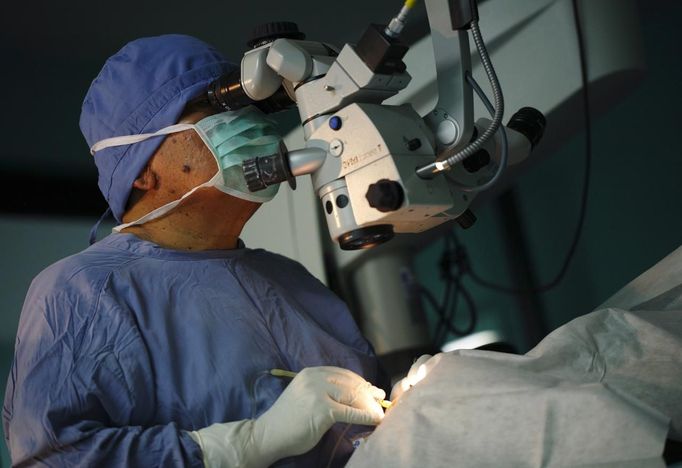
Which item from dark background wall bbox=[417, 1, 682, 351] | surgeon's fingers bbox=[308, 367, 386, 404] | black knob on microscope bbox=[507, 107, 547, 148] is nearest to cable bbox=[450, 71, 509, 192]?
black knob on microscope bbox=[507, 107, 547, 148]

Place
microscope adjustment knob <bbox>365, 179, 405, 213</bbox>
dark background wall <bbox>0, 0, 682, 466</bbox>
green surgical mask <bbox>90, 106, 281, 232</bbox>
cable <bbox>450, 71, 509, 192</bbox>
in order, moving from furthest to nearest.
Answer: dark background wall <bbox>0, 0, 682, 466</bbox>, green surgical mask <bbox>90, 106, 281, 232</bbox>, cable <bbox>450, 71, 509, 192</bbox>, microscope adjustment knob <bbox>365, 179, 405, 213</bbox>

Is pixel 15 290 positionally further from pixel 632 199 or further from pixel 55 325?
pixel 632 199

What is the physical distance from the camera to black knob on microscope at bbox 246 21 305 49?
140 centimetres

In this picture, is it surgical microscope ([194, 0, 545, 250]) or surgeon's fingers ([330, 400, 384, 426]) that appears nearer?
surgical microscope ([194, 0, 545, 250])

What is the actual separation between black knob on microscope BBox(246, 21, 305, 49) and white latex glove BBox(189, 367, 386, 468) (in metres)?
0.54

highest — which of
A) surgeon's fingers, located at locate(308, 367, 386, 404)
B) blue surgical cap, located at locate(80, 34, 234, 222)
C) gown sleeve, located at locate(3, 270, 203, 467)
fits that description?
blue surgical cap, located at locate(80, 34, 234, 222)

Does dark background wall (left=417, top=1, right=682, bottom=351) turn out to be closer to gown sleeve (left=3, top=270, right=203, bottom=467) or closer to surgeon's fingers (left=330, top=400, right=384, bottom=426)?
surgeon's fingers (left=330, top=400, right=384, bottom=426)

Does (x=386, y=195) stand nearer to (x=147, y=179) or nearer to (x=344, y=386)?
(x=344, y=386)

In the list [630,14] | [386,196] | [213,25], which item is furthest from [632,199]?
[386,196]

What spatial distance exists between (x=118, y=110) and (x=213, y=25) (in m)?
0.81

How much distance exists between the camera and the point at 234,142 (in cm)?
155

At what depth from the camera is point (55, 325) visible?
1396mm

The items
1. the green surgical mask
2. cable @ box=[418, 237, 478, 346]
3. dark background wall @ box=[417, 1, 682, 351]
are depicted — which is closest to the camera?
the green surgical mask

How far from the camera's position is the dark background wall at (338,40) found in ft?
7.29
